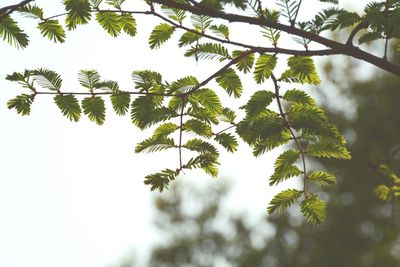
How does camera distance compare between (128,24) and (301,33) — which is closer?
(301,33)

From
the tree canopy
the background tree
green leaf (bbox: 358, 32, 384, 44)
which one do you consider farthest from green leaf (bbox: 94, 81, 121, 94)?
the background tree

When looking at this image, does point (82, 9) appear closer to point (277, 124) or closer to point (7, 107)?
point (7, 107)

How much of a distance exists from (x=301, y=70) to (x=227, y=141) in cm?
48

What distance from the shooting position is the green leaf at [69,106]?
168 cm

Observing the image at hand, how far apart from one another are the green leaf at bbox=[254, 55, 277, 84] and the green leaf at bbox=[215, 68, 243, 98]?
4.3 inches

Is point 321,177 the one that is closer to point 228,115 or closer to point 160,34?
point 228,115

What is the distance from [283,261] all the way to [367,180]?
12.7ft

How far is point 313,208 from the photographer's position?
6.00ft

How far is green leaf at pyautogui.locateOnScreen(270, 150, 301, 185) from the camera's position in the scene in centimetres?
192

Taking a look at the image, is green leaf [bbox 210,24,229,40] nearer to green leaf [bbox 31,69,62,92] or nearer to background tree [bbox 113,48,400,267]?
green leaf [bbox 31,69,62,92]

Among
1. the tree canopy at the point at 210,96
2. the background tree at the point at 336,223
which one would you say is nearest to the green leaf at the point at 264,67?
the tree canopy at the point at 210,96

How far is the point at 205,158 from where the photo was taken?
1752 millimetres

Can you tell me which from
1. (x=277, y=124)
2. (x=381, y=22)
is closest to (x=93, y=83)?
(x=277, y=124)

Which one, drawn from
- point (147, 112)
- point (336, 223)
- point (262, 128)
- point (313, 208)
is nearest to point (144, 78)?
point (147, 112)
